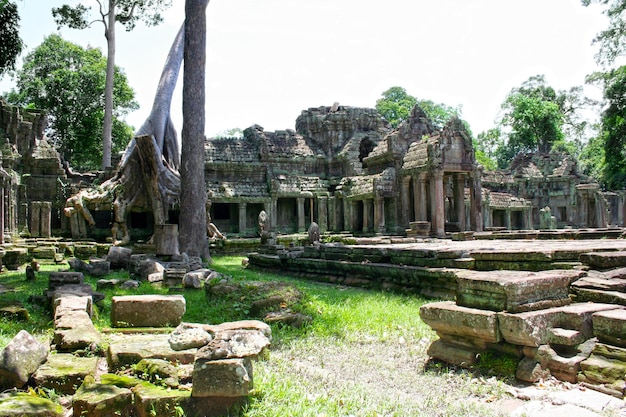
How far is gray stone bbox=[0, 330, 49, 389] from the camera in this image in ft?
12.3

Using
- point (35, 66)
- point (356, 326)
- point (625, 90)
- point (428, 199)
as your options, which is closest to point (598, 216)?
point (625, 90)

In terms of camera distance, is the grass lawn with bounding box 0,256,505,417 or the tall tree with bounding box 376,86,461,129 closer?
the grass lawn with bounding box 0,256,505,417

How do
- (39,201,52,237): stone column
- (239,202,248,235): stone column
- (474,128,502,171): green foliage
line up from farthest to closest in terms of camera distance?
(474,128,502,171): green foliage
(239,202,248,235): stone column
(39,201,52,237): stone column

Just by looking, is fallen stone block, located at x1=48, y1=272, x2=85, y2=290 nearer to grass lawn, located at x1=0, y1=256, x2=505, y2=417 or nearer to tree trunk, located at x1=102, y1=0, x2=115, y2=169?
grass lawn, located at x1=0, y1=256, x2=505, y2=417

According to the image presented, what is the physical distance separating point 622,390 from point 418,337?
7.90 ft

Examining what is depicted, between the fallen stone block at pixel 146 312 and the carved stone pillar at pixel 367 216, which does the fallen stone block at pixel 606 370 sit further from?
the carved stone pillar at pixel 367 216

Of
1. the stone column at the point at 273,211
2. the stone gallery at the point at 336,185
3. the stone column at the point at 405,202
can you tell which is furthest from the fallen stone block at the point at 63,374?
the stone column at the point at 273,211

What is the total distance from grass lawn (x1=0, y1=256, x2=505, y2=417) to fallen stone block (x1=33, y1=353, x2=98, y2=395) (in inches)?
53.8

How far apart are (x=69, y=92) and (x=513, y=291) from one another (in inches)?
1490

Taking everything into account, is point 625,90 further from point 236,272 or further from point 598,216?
point 236,272

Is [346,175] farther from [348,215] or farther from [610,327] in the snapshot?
[610,327]

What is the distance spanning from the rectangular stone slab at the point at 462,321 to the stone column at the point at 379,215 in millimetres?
19440

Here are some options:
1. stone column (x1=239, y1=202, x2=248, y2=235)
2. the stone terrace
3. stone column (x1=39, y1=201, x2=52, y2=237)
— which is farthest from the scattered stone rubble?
stone column (x1=239, y1=202, x2=248, y2=235)

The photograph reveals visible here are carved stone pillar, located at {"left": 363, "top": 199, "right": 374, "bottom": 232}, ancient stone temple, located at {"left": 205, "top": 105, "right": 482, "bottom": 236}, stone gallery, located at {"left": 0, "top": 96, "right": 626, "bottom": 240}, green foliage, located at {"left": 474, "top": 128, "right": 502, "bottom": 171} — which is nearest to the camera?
stone gallery, located at {"left": 0, "top": 96, "right": 626, "bottom": 240}
